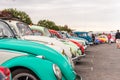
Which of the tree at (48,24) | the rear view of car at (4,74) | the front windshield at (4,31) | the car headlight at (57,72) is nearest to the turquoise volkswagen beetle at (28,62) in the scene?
the car headlight at (57,72)

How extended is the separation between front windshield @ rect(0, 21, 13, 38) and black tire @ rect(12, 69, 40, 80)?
1.46m

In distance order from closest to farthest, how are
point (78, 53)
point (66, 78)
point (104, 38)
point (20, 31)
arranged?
point (66, 78)
point (20, 31)
point (78, 53)
point (104, 38)

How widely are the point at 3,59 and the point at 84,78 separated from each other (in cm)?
544

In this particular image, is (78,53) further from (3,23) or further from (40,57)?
(40,57)

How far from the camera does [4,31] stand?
880 centimetres

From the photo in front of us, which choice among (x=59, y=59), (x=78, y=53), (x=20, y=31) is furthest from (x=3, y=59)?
(x=78, y=53)

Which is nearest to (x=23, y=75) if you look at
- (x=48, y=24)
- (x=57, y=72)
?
(x=57, y=72)

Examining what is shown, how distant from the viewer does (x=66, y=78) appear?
7.55m

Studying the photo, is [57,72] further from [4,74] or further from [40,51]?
[4,74]

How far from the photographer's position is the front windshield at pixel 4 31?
854 cm

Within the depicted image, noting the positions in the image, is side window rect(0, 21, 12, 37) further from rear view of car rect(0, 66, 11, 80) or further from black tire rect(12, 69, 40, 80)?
rear view of car rect(0, 66, 11, 80)

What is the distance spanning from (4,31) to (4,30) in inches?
2.4

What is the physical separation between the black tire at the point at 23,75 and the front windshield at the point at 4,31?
1463 millimetres

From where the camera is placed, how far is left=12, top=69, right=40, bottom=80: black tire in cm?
700
